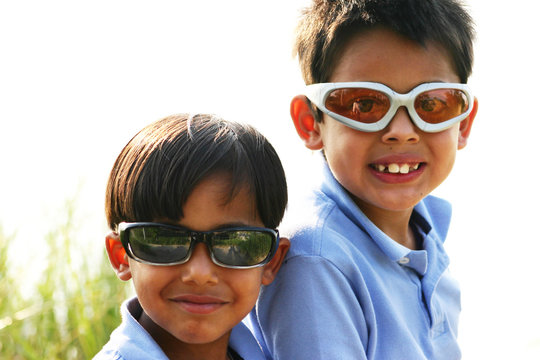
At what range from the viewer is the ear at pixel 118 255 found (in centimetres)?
271

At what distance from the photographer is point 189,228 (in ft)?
8.29

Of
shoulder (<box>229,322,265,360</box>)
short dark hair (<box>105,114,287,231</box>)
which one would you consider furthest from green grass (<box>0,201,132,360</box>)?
short dark hair (<box>105,114,287,231</box>)

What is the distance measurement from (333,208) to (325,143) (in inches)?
11.2

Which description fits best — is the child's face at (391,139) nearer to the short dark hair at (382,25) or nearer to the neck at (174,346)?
the short dark hair at (382,25)

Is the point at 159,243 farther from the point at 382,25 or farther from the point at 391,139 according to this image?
the point at 382,25

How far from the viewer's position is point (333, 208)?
9.92 feet

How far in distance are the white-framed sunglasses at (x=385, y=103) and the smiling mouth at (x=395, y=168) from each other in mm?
158

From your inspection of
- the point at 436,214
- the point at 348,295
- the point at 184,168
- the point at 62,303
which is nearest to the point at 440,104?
the point at 348,295

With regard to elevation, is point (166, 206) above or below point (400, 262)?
above

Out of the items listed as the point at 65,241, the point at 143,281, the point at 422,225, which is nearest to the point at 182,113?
the point at 143,281

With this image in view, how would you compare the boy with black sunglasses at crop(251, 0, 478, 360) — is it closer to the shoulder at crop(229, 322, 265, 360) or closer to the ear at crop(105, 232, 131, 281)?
the shoulder at crop(229, 322, 265, 360)

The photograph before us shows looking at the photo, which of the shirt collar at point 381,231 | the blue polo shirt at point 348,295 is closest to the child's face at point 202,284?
the blue polo shirt at point 348,295

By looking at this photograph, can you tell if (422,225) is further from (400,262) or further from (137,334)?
(137,334)

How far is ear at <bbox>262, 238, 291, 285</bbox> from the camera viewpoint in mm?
2781
